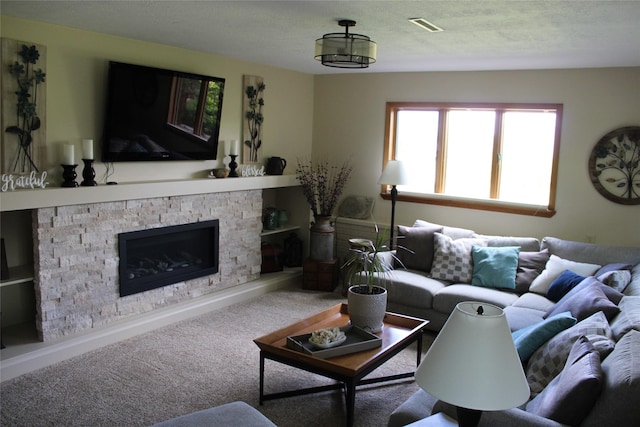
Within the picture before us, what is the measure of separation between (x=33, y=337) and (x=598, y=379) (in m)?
3.83

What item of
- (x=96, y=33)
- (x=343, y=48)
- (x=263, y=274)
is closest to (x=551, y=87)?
(x=343, y=48)

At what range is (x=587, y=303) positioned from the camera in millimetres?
3355

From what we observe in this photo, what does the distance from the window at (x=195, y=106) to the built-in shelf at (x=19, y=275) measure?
1725mm

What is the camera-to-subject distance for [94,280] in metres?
4.40

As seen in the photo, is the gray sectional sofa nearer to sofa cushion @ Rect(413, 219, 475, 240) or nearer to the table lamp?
sofa cushion @ Rect(413, 219, 475, 240)

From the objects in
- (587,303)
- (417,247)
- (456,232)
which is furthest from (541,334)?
(456,232)

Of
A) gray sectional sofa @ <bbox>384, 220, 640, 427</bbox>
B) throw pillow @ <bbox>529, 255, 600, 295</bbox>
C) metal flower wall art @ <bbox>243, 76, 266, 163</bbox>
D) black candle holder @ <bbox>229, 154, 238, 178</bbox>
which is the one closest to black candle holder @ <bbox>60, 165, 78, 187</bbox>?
black candle holder @ <bbox>229, 154, 238, 178</bbox>

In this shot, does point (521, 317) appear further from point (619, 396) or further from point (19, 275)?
point (19, 275)

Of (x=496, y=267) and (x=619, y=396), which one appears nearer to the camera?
(x=619, y=396)

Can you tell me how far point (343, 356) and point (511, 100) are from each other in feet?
11.5

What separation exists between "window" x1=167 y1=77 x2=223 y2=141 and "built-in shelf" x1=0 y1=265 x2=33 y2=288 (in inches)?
67.9

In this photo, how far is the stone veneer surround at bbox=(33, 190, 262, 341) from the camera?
13.3ft

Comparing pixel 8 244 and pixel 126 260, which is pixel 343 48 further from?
pixel 8 244

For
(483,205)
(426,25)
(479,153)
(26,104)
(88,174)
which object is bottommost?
(483,205)
